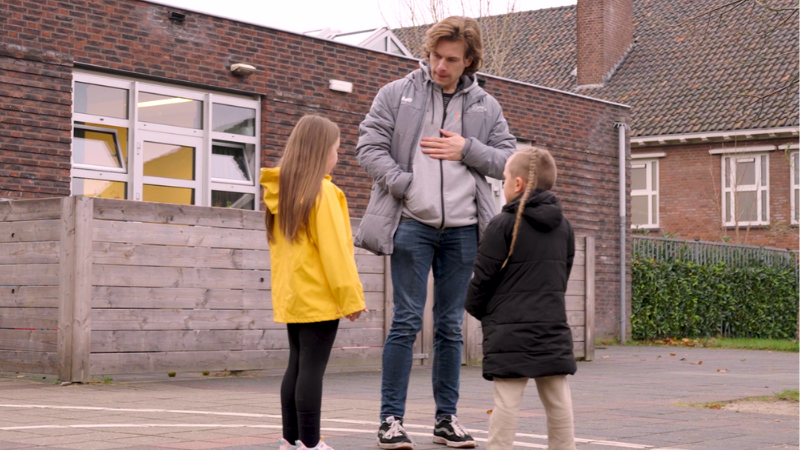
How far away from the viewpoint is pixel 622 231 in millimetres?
19984

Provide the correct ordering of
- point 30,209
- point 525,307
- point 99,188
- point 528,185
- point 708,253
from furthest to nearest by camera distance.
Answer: point 708,253 < point 99,188 < point 30,209 < point 528,185 < point 525,307

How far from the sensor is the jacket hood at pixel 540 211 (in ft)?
15.7

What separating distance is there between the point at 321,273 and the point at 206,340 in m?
4.88

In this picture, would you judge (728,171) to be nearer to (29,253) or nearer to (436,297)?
(29,253)

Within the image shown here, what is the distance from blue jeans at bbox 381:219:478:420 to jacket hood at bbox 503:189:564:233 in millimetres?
984

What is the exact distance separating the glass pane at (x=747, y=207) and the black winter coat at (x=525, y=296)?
1008 inches

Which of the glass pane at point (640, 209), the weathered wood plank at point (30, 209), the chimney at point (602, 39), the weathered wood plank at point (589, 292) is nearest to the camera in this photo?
the weathered wood plank at point (30, 209)

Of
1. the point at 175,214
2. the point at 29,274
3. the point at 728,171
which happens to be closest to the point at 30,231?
the point at 29,274

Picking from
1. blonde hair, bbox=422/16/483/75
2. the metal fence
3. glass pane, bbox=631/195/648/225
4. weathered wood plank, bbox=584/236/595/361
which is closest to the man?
blonde hair, bbox=422/16/483/75

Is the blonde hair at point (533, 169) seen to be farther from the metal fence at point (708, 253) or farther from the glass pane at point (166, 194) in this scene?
the metal fence at point (708, 253)

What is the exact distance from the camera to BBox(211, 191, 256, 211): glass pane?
1389 centimetres

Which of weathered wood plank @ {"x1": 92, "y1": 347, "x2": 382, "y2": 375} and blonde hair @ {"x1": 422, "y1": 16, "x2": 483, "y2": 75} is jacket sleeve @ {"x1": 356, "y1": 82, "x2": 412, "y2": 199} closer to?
blonde hair @ {"x1": 422, "y1": 16, "x2": 483, "y2": 75}

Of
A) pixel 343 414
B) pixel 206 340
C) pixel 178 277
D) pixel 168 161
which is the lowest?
pixel 343 414

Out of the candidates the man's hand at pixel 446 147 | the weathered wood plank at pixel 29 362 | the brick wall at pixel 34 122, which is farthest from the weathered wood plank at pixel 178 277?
the man's hand at pixel 446 147
